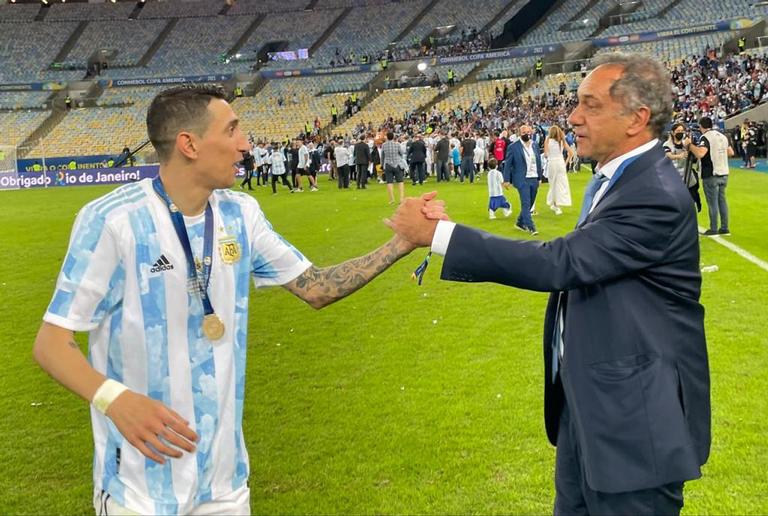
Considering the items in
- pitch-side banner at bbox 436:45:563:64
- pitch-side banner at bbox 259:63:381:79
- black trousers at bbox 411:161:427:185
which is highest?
pitch-side banner at bbox 259:63:381:79

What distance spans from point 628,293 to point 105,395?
1705 mm

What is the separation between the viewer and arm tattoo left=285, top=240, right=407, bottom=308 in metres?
3.04

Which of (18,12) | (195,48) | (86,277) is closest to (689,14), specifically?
(195,48)

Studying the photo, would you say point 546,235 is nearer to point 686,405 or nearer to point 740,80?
point 686,405

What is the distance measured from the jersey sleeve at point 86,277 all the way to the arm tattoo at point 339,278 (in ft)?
2.78

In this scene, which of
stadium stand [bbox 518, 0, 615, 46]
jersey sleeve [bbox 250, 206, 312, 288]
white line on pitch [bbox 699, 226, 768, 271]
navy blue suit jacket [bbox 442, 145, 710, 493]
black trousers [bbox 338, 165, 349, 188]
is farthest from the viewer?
stadium stand [bbox 518, 0, 615, 46]

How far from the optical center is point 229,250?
2.62 m

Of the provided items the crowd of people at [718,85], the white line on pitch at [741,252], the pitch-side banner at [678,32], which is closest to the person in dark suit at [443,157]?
the crowd of people at [718,85]

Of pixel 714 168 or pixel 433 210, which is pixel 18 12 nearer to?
pixel 714 168

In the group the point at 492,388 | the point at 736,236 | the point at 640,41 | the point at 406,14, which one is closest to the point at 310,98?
the point at 406,14

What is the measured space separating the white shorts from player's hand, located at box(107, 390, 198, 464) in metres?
0.32

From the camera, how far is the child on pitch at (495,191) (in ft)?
50.5

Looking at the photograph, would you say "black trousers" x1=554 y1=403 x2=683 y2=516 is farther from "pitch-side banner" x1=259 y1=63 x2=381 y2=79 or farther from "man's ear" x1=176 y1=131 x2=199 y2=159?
"pitch-side banner" x1=259 y1=63 x2=381 y2=79

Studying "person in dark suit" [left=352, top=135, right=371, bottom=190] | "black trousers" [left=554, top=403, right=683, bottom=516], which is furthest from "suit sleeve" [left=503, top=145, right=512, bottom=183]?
"person in dark suit" [left=352, top=135, right=371, bottom=190]
